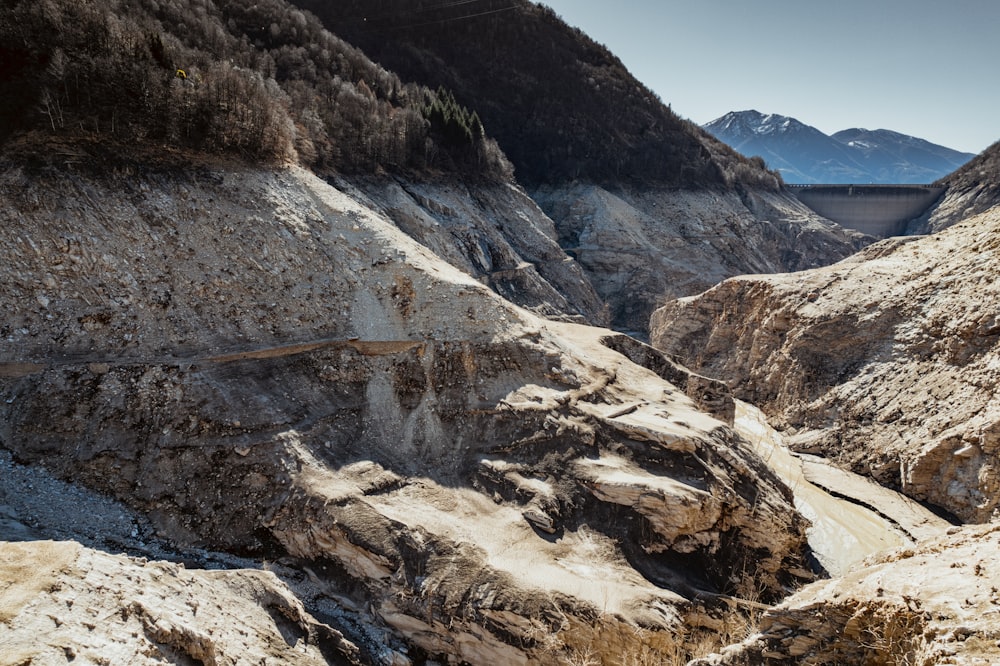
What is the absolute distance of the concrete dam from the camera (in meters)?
70.2

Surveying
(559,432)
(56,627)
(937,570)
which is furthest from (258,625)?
(937,570)

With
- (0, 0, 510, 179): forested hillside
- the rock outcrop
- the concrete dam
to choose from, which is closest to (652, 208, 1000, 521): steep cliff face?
the rock outcrop

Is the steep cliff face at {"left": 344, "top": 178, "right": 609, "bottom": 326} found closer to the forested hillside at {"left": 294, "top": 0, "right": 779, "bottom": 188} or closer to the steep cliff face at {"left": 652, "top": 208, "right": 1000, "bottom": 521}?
the steep cliff face at {"left": 652, "top": 208, "right": 1000, "bottom": 521}

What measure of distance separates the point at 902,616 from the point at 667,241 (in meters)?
44.4

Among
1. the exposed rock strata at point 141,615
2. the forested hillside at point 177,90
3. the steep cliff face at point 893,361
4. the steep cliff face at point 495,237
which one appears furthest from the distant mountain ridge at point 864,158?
the exposed rock strata at point 141,615

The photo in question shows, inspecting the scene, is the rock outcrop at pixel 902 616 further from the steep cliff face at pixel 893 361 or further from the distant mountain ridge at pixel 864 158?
the distant mountain ridge at pixel 864 158

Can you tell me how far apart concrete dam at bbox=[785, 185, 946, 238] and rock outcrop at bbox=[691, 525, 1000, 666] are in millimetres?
74433

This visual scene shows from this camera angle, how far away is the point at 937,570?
6.74 metres

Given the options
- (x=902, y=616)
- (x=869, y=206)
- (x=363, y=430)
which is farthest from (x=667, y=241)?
(x=902, y=616)

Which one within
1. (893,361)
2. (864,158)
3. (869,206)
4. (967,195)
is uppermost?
(864,158)

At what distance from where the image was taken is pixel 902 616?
20.1 ft

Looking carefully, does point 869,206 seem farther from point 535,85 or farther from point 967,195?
point 535,85

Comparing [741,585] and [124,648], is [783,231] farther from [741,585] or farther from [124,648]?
[124,648]

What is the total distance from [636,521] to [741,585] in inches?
117
